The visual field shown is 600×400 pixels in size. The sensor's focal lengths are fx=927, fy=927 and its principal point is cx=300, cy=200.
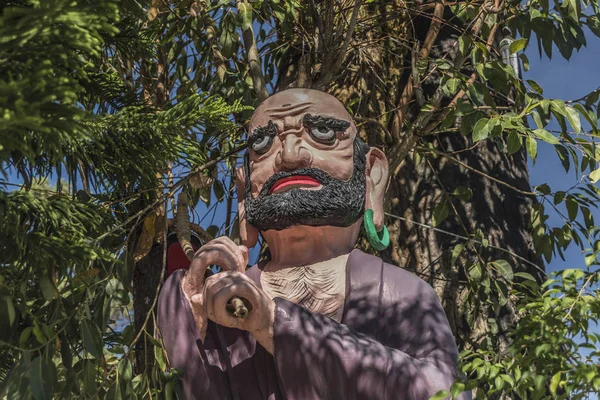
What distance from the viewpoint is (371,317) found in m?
3.01

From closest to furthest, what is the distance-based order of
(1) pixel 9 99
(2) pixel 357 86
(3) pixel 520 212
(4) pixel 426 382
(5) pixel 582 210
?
(1) pixel 9 99, (4) pixel 426 382, (5) pixel 582 210, (3) pixel 520 212, (2) pixel 357 86

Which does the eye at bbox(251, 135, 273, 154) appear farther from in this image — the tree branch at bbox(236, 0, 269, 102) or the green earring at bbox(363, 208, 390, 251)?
the tree branch at bbox(236, 0, 269, 102)

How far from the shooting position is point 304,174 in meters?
3.18

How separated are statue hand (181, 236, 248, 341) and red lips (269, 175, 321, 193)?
32 centimetres

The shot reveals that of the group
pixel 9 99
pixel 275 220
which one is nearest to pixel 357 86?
pixel 275 220

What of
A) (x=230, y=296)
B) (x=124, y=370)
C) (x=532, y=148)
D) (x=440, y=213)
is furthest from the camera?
(x=440, y=213)

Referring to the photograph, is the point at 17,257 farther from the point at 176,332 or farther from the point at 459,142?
the point at 459,142

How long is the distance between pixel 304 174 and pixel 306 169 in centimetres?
2

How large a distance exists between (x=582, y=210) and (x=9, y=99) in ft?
9.39

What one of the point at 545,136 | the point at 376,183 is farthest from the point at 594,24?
the point at 376,183

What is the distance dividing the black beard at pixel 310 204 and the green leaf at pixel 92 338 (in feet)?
2.17

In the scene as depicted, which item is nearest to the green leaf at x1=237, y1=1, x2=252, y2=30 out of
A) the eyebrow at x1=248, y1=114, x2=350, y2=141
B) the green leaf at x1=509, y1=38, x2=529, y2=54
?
the eyebrow at x1=248, y1=114, x2=350, y2=141

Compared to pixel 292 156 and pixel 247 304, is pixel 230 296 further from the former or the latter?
pixel 292 156

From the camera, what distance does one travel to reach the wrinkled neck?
10.4 feet
